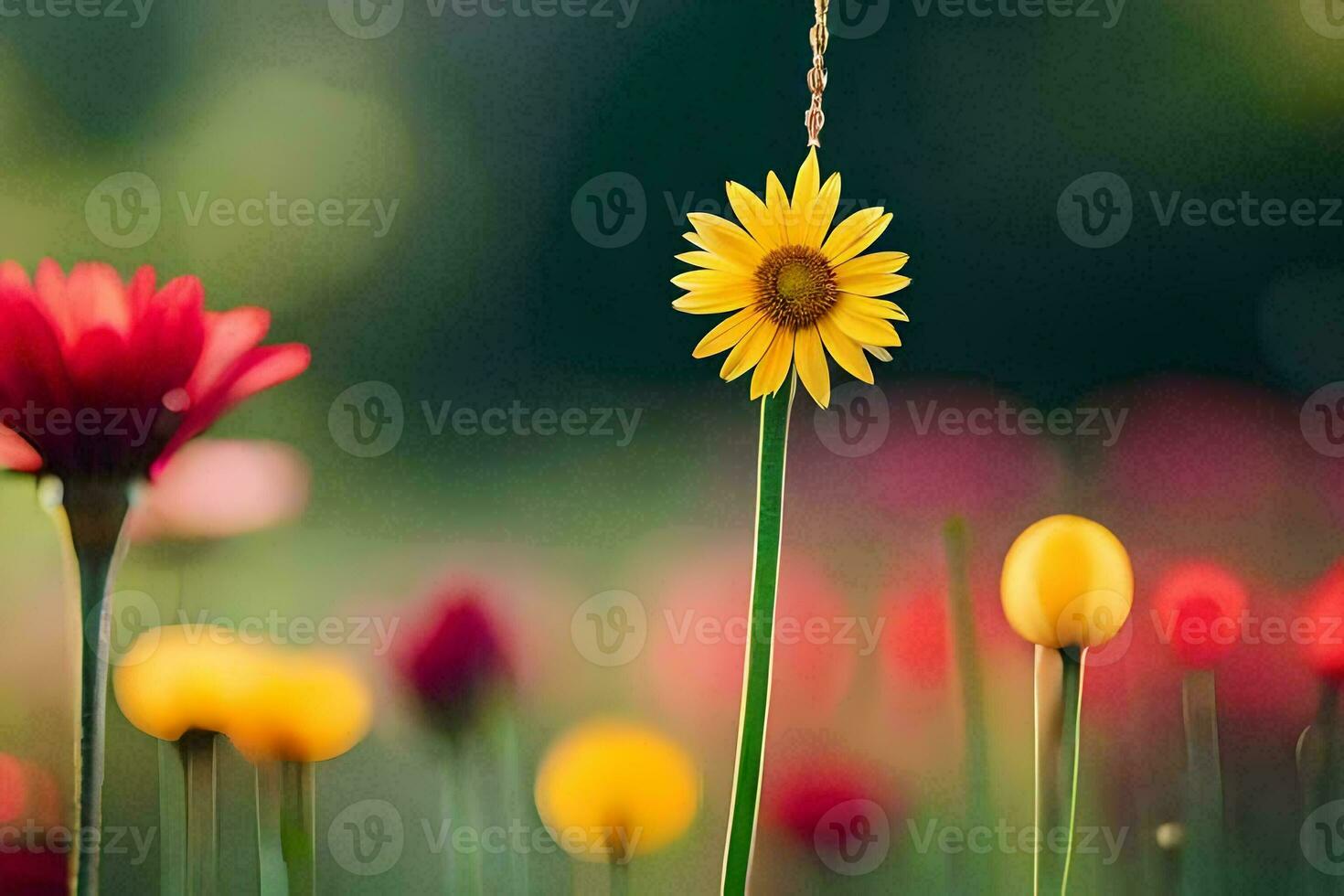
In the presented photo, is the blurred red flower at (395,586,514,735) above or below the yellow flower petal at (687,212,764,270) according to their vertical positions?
below

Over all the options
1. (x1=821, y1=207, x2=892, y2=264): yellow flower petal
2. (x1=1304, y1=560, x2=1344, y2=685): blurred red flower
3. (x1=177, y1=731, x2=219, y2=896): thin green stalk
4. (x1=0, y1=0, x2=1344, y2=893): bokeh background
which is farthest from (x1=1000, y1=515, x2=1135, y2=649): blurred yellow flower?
(x1=177, y1=731, x2=219, y2=896): thin green stalk

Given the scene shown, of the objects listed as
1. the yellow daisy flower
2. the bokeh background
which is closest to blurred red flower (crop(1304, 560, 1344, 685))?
the bokeh background

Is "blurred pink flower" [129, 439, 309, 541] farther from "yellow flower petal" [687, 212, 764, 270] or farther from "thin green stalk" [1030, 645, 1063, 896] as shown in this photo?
"thin green stalk" [1030, 645, 1063, 896]

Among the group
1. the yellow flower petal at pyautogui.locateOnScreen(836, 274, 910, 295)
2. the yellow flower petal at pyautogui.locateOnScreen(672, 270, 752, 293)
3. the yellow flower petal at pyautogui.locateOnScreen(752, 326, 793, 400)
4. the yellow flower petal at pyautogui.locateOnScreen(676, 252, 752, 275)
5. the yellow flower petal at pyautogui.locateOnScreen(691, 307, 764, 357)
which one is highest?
the yellow flower petal at pyautogui.locateOnScreen(676, 252, 752, 275)

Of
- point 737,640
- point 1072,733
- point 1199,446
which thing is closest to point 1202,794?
point 1072,733

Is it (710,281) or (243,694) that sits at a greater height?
(710,281)

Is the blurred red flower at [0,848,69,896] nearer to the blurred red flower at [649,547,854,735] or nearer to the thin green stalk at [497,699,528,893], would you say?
the thin green stalk at [497,699,528,893]

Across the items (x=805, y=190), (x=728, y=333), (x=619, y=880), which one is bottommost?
(x=619, y=880)

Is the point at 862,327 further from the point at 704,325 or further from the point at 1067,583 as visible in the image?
the point at 1067,583

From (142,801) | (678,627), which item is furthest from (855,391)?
(142,801)
